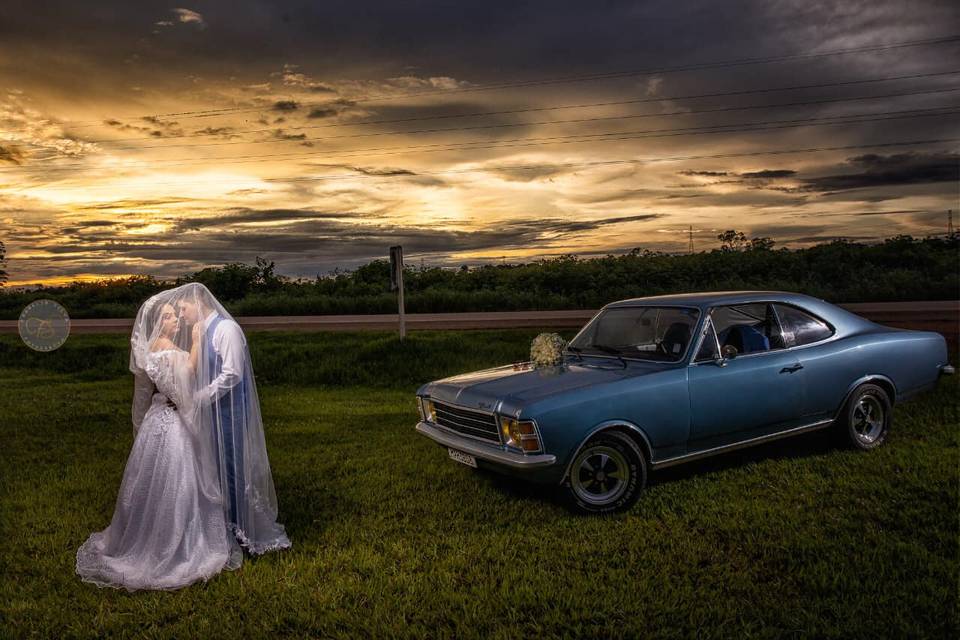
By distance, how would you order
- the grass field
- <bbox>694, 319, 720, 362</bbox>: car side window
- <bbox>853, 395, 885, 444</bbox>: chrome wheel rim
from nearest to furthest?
the grass field < <bbox>694, 319, 720, 362</bbox>: car side window < <bbox>853, 395, 885, 444</bbox>: chrome wheel rim

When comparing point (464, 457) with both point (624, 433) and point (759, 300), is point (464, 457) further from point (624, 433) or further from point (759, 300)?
point (759, 300)

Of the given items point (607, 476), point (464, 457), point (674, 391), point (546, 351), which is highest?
point (546, 351)

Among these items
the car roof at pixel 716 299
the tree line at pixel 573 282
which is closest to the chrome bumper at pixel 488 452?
the car roof at pixel 716 299

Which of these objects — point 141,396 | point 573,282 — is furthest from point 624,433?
point 573,282

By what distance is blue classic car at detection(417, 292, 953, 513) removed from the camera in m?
5.11

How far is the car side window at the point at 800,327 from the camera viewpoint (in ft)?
21.0

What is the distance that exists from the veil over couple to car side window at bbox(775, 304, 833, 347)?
474 centimetres

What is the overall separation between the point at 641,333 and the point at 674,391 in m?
1.04

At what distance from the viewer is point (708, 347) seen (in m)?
5.81

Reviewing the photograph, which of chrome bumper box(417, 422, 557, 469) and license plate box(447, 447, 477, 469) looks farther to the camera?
license plate box(447, 447, 477, 469)

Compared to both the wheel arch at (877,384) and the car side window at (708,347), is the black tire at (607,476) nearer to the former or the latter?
the car side window at (708,347)

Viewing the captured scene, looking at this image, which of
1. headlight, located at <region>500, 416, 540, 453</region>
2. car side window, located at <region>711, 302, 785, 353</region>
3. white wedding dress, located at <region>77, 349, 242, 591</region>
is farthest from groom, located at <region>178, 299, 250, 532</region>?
car side window, located at <region>711, 302, 785, 353</region>

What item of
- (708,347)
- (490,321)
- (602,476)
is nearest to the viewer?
(602,476)

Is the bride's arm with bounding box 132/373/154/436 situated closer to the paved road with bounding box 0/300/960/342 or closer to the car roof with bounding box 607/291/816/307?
the car roof with bounding box 607/291/816/307
